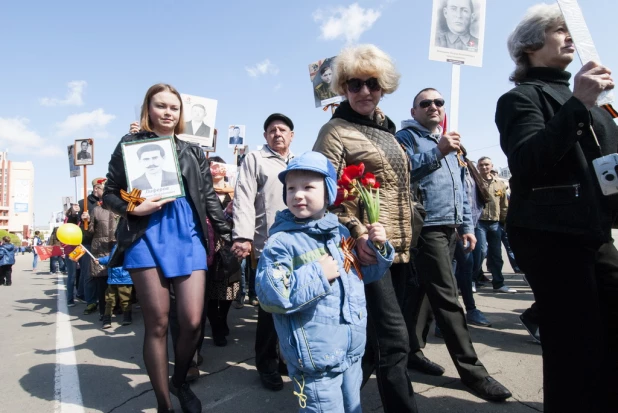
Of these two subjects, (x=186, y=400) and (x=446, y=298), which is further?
(x=446, y=298)

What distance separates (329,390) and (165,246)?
1324 mm

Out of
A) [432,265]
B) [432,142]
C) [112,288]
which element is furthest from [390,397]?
[112,288]

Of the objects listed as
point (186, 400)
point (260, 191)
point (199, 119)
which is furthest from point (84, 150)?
point (186, 400)

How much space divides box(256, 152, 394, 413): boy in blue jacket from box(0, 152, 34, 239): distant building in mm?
105907

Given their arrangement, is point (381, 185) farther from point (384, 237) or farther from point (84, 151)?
point (84, 151)

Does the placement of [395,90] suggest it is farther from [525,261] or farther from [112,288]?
[112,288]

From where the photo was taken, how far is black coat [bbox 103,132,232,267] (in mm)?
2504

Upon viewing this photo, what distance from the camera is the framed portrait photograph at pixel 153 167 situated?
254 cm

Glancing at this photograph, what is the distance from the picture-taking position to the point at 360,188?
6.64ft

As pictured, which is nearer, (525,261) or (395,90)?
(525,261)

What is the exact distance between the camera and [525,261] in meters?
1.77

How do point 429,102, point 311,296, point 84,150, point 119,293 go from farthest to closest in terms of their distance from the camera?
point 84,150 → point 119,293 → point 429,102 → point 311,296

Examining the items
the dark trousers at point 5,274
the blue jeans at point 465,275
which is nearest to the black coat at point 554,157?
the blue jeans at point 465,275

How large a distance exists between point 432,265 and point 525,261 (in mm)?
1197
